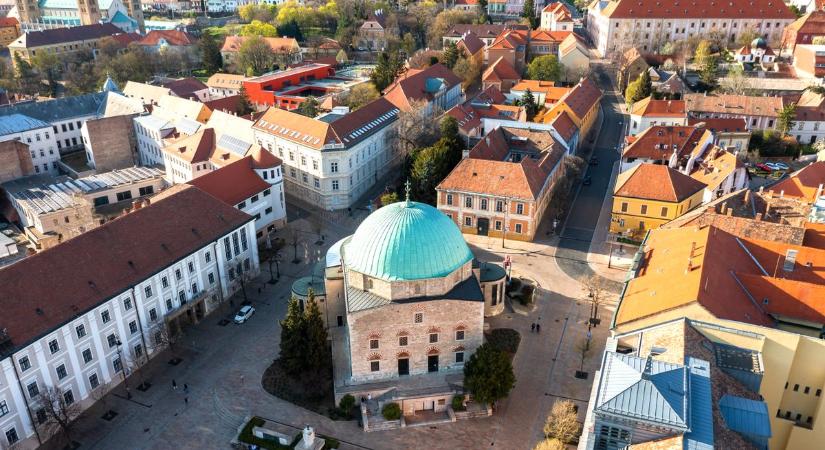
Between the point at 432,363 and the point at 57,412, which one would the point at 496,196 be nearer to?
the point at 432,363

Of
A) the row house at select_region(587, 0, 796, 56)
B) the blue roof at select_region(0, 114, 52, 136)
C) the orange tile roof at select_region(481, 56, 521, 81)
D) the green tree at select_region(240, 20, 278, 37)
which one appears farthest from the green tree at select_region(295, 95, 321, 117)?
the row house at select_region(587, 0, 796, 56)

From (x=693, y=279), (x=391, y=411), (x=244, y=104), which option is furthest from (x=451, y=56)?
(x=391, y=411)

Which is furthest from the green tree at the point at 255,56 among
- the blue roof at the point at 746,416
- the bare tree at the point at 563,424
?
the blue roof at the point at 746,416

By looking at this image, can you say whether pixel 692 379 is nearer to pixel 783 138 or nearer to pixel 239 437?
pixel 239 437

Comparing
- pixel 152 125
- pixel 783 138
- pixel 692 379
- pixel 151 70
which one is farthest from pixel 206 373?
pixel 151 70

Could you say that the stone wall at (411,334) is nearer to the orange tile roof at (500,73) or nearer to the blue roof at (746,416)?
the blue roof at (746,416)

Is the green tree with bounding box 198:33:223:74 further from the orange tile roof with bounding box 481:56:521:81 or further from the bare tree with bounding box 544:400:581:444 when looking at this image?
the bare tree with bounding box 544:400:581:444
